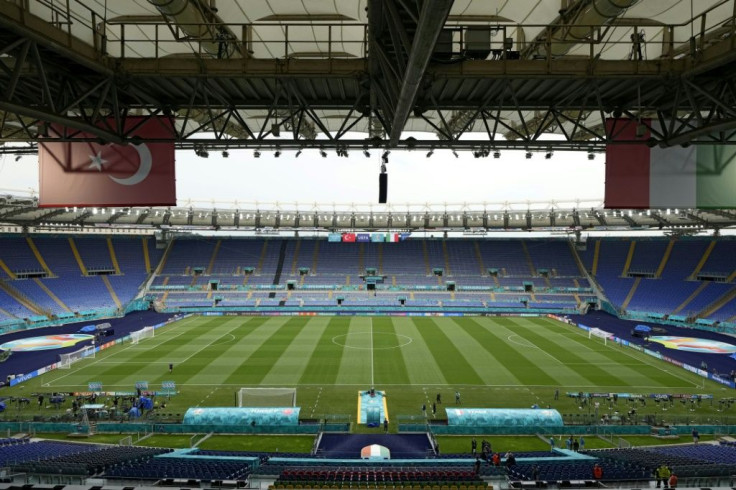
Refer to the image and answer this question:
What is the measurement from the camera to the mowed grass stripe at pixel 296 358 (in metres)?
27.5

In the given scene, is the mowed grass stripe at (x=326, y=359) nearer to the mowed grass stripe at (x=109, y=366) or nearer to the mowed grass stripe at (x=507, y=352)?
the mowed grass stripe at (x=109, y=366)

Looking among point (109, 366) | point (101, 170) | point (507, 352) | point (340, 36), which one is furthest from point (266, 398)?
point (507, 352)

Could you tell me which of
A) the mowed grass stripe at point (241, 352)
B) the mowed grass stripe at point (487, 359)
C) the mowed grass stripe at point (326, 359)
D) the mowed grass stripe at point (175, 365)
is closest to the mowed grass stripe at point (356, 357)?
the mowed grass stripe at point (326, 359)

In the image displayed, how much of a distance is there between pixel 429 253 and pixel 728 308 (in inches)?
1416

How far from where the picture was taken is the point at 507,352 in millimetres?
34188

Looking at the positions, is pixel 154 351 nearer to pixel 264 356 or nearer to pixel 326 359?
pixel 264 356

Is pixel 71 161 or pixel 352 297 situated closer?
pixel 71 161

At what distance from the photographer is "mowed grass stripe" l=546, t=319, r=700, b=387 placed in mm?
27578

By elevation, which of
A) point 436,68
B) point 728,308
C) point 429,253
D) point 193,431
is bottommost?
point 193,431

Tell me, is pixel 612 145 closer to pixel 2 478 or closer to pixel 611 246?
pixel 2 478

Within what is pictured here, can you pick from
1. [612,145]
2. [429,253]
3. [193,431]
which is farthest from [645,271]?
[193,431]

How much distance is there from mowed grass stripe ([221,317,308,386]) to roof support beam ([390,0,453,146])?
22943mm

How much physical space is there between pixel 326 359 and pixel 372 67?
2615 cm

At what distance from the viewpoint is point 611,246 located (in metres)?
62.2
